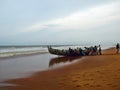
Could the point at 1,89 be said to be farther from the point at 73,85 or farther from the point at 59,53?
the point at 59,53

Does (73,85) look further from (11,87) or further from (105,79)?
(11,87)

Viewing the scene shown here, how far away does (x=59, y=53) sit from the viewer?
36938 mm

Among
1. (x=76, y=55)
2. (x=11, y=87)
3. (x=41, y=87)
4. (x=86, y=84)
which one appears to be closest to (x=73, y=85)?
(x=86, y=84)

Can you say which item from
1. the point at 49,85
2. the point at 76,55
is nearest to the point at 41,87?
the point at 49,85

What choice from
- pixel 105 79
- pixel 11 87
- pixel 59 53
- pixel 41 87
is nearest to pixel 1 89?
pixel 11 87

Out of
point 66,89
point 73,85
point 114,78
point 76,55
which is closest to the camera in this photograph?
point 66,89

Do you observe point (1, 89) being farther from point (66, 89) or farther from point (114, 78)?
point (114, 78)

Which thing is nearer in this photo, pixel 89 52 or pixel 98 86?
pixel 98 86

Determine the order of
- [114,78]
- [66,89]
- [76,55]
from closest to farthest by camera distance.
→ [66,89] → [114,78] → [76,55]

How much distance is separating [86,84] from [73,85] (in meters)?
0.59

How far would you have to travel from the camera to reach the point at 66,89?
35.9ft

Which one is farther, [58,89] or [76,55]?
[76,55]

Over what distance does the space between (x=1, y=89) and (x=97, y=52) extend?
2670 centimetres

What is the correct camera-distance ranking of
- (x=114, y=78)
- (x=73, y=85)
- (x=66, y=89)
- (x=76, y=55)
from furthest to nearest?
(x=76, y=55) < (x=114, y=78) < (x=73, y=85) < (x=66, y=89)
